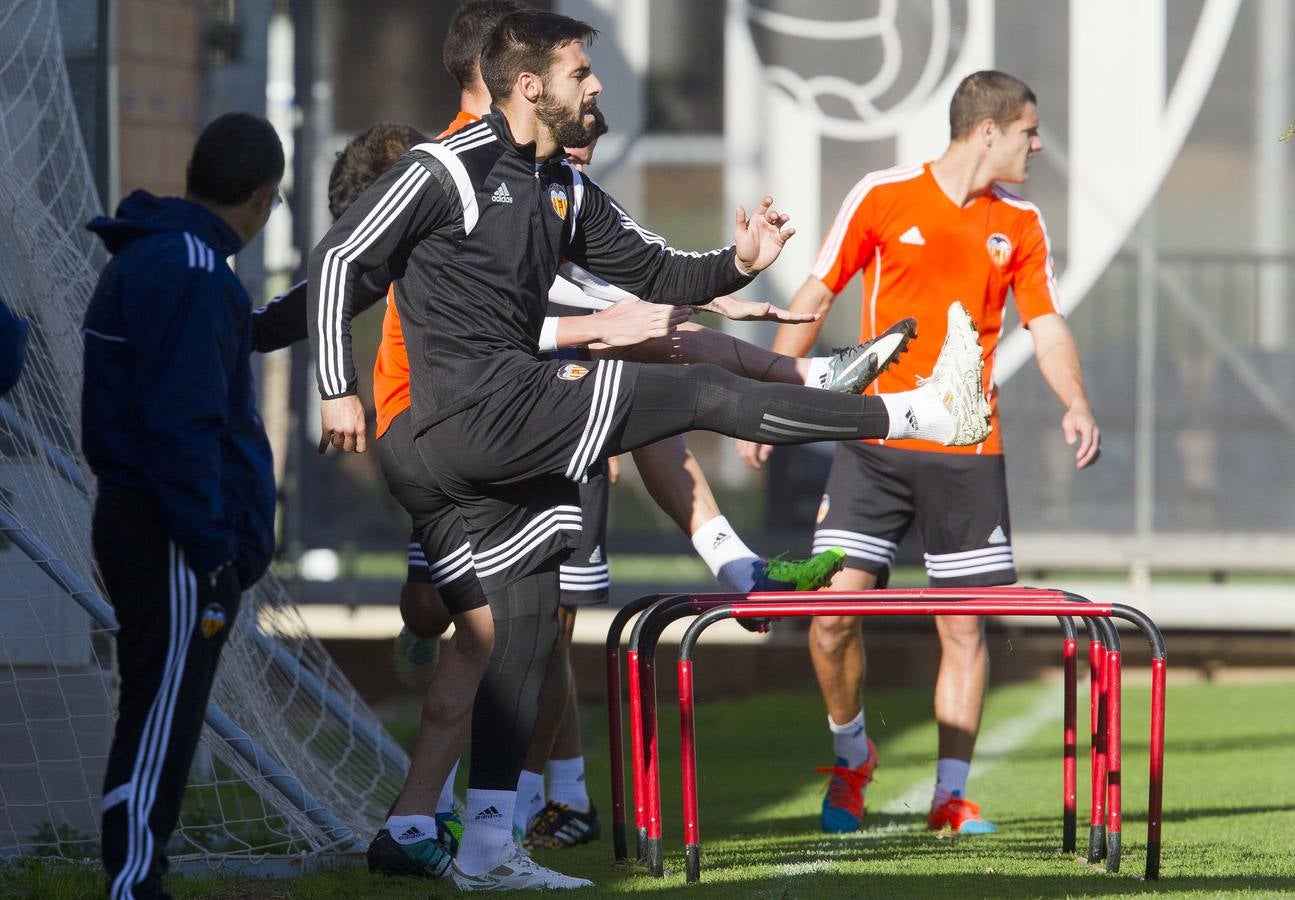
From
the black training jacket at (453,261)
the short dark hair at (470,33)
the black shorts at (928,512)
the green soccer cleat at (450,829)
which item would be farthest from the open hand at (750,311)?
the green soccer cleat at (450,829)

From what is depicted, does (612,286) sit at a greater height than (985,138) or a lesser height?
lesser

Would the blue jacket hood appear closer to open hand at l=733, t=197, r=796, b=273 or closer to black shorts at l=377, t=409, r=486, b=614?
black shorts at l=377, t=409, r=486, b=614

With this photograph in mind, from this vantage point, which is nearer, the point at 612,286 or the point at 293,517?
the point at 612,286

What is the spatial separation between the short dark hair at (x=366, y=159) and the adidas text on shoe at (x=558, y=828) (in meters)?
1.82

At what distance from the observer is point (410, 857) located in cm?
412

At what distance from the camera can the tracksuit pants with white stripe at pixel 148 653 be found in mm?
3180

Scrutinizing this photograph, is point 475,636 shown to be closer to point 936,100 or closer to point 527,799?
point 527,799

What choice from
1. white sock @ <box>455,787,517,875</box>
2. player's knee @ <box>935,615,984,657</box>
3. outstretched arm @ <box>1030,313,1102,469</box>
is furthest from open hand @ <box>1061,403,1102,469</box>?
white sock @ <box>455,787,517,875</box>

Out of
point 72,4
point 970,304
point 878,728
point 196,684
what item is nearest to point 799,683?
point 878,728

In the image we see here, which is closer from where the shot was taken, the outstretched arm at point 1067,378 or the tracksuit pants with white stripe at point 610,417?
the tracksuit pants with white stripe at point 610,417

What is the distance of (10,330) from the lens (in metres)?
3.18

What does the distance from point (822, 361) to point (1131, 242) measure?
4.33m

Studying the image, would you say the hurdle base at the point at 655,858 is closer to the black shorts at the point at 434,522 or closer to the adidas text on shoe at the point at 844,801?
the black shorts at the point at 434,522

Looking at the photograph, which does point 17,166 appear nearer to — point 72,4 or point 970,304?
point 72,4
